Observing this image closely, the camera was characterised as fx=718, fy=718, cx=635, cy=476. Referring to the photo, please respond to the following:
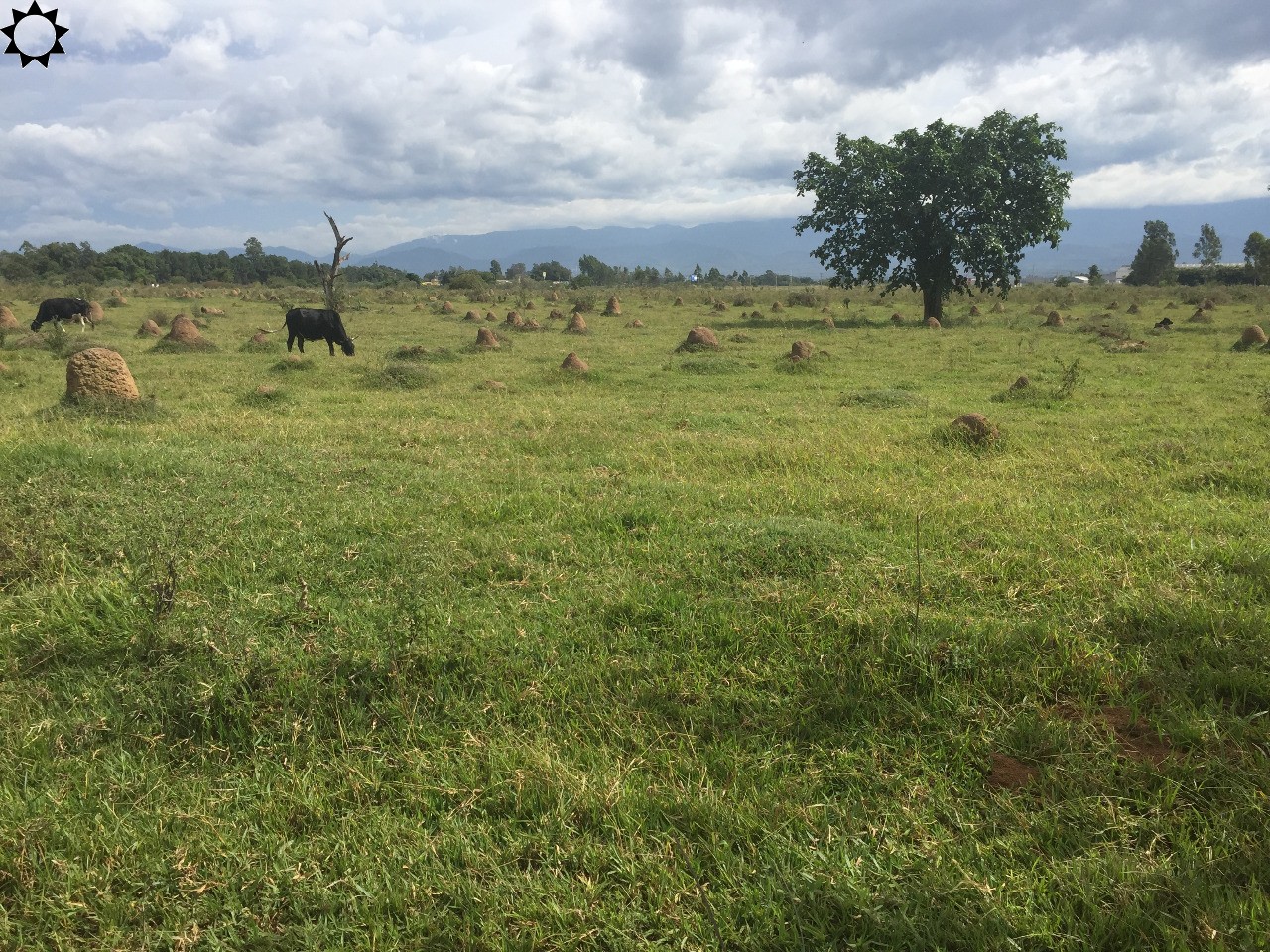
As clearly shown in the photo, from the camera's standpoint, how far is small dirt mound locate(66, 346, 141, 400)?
9.09 metres

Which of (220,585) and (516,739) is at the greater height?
(220,585)

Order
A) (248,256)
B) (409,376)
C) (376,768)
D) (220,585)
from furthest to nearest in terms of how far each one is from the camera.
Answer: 1. (248,256)
2. (409,376)
3. (220,585)
4. (376,768)

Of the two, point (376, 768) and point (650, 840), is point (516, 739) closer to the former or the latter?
point (376, 768)

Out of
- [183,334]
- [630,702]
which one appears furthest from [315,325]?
[630,702]

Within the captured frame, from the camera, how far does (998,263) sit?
84.2ft

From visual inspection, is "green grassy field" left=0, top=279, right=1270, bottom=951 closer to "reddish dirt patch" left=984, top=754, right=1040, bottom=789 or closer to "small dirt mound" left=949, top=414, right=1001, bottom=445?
"reddish dirt patch" left=984, top=754, right=1040, bottom=789

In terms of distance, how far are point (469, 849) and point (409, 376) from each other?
36.4 feet

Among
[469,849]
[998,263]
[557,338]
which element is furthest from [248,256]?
[469,849]

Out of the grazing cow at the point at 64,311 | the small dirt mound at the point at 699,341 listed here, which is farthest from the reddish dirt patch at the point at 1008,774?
the grazing cow at the point at 64,311

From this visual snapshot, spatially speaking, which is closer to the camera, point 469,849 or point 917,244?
point 469,849

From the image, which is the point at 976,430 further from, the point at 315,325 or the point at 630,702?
the point at 315,325

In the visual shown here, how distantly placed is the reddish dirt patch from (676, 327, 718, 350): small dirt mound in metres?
15.8

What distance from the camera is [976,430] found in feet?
25.8

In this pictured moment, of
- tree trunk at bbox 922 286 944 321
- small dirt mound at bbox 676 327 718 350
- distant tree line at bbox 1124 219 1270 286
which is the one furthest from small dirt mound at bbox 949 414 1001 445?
distant tree line at bbox 1124 219 1270 286
